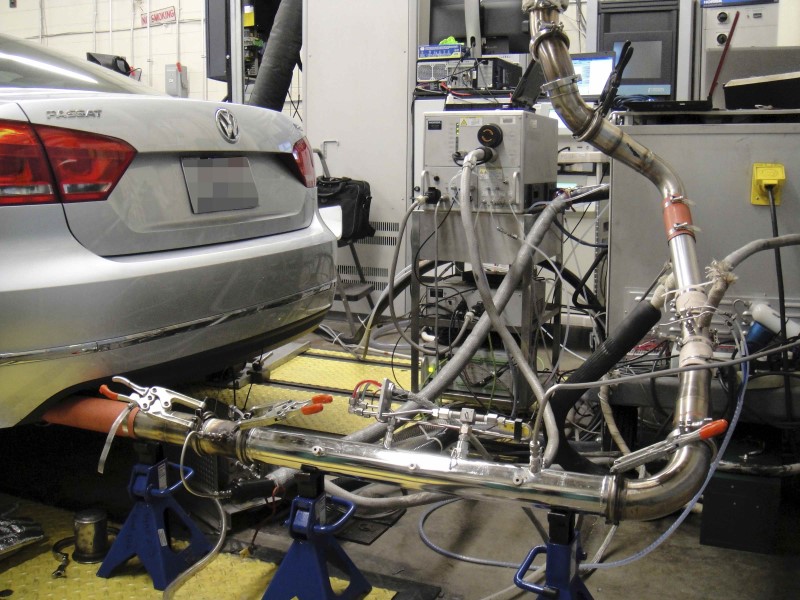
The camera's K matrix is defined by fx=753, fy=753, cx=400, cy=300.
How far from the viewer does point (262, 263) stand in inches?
79.7

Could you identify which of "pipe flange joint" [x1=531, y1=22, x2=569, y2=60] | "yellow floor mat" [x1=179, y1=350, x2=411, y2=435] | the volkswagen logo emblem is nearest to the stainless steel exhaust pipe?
"pipe flange joint" [x1=531, y1=22, x2=569, y2=60]

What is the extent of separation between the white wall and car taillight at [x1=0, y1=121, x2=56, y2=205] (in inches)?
247

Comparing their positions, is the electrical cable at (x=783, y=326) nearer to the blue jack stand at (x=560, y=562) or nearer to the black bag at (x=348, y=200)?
the blue jack stand at (x=560, y=562)

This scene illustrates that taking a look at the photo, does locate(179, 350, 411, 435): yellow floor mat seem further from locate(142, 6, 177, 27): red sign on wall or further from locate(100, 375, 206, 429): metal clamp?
locate(142, 6, 177, 27): red sign on wall

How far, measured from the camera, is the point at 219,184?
78.0 inches

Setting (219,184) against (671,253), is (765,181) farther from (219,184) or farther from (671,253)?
(219,184)

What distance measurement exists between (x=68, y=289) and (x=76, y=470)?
85 cm

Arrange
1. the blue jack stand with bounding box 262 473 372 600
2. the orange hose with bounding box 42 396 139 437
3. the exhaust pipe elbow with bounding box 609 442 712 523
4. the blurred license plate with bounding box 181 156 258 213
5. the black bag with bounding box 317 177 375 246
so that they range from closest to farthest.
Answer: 1. the exhaust pipe elbow with bounding box 609 442 712 523
2. the blue jack stand with bounding box 262 473 372 600
3. the orange hose with bounding box 42 396 139 437
4. the blurred license plate with bounding box 181 156 258 213
5. the black bag with bounding box 317 177 375 246

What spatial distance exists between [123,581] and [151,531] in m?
0.16

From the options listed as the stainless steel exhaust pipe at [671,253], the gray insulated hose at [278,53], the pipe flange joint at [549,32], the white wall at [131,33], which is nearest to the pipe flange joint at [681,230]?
the stainless steel exhaust pipe at [671,253]

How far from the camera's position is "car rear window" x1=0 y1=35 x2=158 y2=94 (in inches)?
76.9

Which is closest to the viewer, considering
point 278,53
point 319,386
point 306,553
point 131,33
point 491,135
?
point 306,553

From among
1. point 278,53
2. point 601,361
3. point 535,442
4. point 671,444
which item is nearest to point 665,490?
point 671,444

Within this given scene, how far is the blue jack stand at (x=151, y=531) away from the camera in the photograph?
1.70m
